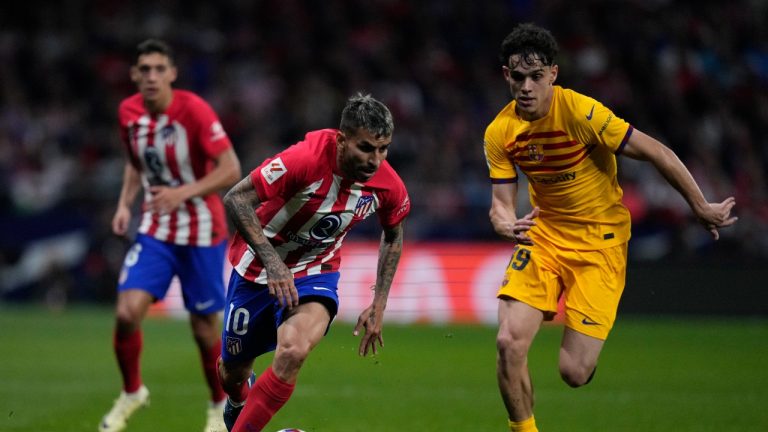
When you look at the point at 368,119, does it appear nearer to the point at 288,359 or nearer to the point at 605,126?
the point at 288,359

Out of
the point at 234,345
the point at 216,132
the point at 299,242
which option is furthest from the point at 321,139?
the point at 216,132

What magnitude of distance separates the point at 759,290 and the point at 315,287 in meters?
9.89

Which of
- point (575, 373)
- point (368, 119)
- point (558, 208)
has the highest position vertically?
point (368, 119)

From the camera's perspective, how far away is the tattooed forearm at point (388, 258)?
21.0 ft

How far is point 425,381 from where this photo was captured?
1025 centimetres

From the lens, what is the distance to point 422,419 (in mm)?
8227

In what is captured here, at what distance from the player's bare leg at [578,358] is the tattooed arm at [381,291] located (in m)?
1.19

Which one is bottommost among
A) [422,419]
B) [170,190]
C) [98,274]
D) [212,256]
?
[98,274]

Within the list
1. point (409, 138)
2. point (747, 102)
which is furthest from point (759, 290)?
point (409, 138)

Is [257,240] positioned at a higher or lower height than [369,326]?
higher

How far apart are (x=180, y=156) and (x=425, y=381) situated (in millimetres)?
3515

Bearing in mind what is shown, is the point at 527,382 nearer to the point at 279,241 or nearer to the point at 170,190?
A: the point at 279,241

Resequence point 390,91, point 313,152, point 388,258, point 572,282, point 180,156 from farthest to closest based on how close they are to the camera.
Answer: point 390,91 < point 180,156 < point 572,282 < point 388,258 < point 313,152

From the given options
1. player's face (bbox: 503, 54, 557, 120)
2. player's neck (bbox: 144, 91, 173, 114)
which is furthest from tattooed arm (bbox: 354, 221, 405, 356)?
player's neck (bbox: 144, 91, 173, 114)
